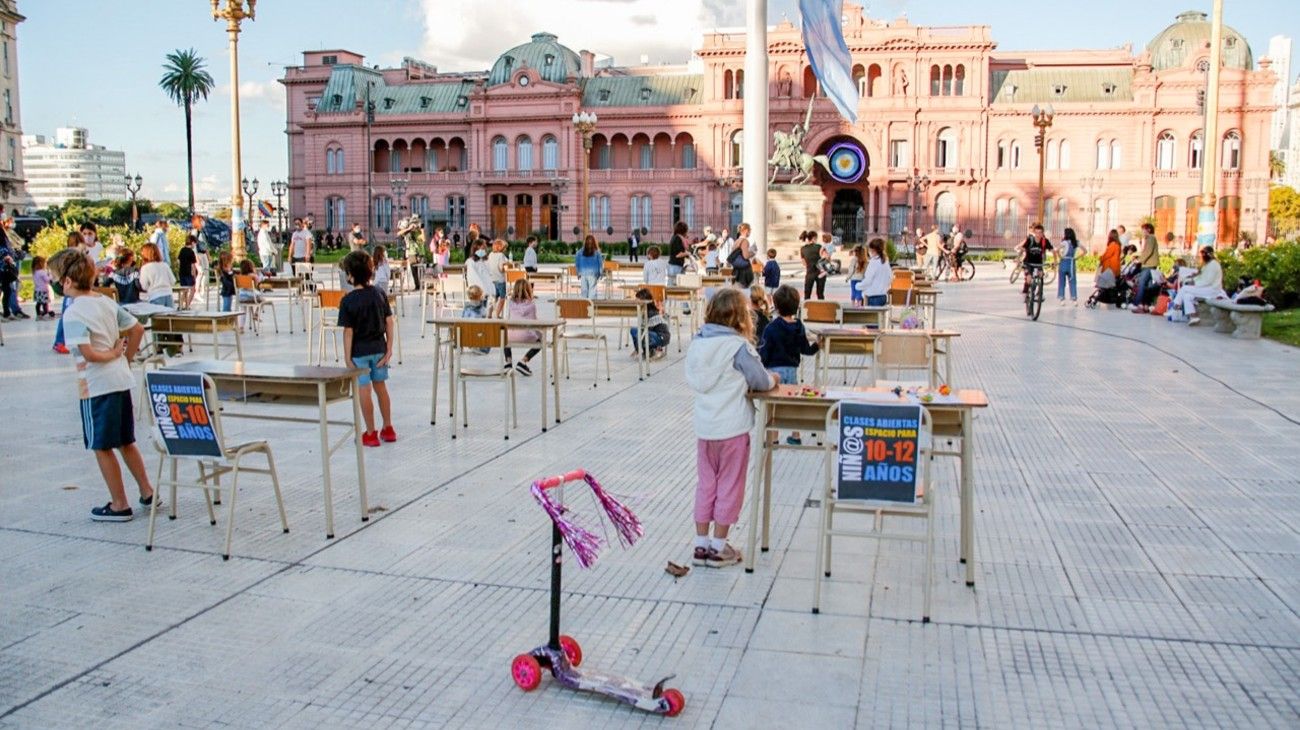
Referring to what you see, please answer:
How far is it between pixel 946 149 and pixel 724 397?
6391 cm

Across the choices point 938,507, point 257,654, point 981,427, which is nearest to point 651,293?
point 981,427

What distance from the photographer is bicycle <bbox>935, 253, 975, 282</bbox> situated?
126 ft

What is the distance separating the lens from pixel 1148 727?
4422 millimetres

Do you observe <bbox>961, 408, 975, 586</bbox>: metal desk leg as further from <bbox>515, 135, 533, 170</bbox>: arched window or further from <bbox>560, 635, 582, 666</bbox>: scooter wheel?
<bbox>515, 135, 533, 170</bbox>: arched window

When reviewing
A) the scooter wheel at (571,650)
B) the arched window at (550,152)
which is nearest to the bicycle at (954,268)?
the scooter wheel at (571,650)

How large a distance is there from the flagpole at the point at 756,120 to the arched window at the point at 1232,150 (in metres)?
49.4

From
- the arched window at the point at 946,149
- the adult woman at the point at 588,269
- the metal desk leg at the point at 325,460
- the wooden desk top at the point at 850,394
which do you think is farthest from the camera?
the arched window at the point at 946,149

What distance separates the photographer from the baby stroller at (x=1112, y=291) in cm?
2483

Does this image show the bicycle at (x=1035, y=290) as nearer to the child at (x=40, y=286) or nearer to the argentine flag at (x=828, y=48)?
the argentine flag at (x=828, y=48)

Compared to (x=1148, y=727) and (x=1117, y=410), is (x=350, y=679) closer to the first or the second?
(x=1148, y=727)

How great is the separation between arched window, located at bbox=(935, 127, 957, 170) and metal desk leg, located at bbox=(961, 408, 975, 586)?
62.8 metres

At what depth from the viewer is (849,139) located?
222 feet

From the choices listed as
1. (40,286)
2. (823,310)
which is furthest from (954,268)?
(40,286)

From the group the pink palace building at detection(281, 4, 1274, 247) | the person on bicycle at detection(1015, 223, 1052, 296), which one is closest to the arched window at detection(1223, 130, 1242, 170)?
the pink palace building at detection(281, 4, 1274, 247)
